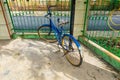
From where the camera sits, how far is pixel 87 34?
4672mm

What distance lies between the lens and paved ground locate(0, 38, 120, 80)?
3.21 metres

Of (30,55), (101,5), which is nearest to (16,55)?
(30,55)

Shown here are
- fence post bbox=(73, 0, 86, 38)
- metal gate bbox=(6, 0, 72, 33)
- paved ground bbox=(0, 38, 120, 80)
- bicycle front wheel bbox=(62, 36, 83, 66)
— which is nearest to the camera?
paved ground bbox=(0, 38, 120, 80)

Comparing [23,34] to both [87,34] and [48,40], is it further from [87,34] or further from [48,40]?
[87,34]

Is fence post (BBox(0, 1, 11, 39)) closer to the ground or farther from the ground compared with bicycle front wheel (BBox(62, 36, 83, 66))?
farther from the ground

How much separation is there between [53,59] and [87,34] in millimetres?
1705

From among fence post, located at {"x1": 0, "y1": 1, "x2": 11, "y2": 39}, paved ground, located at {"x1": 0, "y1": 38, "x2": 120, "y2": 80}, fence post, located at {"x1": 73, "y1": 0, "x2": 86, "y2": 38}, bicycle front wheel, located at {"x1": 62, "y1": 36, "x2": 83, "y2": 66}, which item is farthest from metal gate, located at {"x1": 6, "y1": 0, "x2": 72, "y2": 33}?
bicycle front wheel, located at {"x1": 62, "y1": 36, "x2": 83, "y2": 66}

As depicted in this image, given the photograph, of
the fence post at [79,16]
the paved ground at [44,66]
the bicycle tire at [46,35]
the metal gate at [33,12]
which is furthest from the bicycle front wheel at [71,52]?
the metal gate at [33,12]

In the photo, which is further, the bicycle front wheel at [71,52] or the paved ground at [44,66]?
the bicycle front wheel at [71,52]

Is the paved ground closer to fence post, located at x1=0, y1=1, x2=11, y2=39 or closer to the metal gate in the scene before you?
fence post, located at x1=0, y1=1, x2=11, y2=39

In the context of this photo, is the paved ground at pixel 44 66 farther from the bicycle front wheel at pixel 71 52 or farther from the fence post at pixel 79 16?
the fence post at pixel 79 16

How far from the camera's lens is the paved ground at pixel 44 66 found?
321cm

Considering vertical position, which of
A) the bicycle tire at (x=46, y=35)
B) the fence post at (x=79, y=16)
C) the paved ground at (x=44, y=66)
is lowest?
the paved ground at (x=44, y=66)

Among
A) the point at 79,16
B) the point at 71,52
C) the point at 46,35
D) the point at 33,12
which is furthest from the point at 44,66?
the point at 33,12
